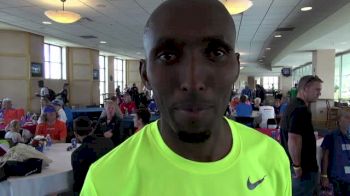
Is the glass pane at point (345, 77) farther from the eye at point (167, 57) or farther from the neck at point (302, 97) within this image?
the eye at point (167, 57)

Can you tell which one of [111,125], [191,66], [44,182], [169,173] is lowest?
[44,182]

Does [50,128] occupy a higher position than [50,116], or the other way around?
[50,116]

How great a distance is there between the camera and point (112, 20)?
8.37m

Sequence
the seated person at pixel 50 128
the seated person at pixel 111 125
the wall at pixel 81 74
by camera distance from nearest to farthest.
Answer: the seated person at pixel 50 128 < the seated person at pixel 111 125 < the wall at pixel 81 74

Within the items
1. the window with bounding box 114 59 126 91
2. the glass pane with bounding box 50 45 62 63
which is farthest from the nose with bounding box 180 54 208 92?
the window with bounding box 114 59 126 91

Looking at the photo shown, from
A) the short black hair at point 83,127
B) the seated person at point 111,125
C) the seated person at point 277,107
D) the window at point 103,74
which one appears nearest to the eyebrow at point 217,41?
the short black hair at point 83,127

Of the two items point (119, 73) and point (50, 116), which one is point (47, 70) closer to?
point (119, 73)

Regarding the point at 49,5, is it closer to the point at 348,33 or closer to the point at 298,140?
the point at 298,140

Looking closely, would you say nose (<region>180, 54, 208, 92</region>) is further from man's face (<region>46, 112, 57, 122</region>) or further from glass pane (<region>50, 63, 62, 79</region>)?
glass pane (<region>50, 63, 62, 79</region>)

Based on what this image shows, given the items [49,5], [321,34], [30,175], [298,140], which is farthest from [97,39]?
[298,140]

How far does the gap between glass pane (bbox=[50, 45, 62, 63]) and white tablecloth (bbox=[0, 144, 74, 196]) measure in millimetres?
11566

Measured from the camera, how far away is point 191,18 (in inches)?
23.8

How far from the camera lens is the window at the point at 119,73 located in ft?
70.0

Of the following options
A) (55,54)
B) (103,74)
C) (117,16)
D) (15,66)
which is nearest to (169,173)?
(117,16)
